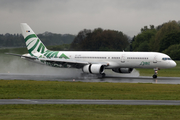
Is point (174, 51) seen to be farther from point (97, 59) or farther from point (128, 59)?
point (128, 59)

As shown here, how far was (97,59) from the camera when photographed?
4438cm

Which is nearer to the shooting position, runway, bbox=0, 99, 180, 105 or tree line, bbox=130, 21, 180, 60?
runway, bbox=0, 99, 180, 105

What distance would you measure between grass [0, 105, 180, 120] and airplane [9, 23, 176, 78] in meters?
23.6

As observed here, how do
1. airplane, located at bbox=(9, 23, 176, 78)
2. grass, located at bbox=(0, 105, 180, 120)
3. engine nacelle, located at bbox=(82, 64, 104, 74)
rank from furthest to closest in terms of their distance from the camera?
1. engine nacelle, located at bbox=(82, 64, 104, 74)
2. airplane, located at bbox=(9, 23, 176, 78)
3. grass, located at bbox=(0, 105, 180, 120)

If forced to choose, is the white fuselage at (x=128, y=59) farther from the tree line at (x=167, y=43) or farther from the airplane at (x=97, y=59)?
the tree line at (x=167, y=43)

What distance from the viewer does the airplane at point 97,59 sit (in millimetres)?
40812

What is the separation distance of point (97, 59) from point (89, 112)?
93.9ft

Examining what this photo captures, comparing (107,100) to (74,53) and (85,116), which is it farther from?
(74,53)

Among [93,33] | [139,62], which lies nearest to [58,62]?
[139,62]

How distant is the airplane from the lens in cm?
4081

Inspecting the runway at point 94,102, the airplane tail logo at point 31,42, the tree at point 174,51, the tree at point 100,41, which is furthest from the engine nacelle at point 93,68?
the tree at point 174,51

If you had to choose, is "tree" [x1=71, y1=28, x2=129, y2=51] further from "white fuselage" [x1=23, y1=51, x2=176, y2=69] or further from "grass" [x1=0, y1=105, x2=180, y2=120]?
"grass" [x1=0, y1=105, x2=180, y2=120]

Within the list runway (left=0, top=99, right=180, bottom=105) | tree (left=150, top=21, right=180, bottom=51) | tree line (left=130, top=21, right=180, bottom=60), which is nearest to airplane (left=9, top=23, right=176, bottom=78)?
runway (left=0, top=99, right=180, bottom=105)

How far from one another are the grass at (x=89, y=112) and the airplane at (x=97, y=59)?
2359cm
